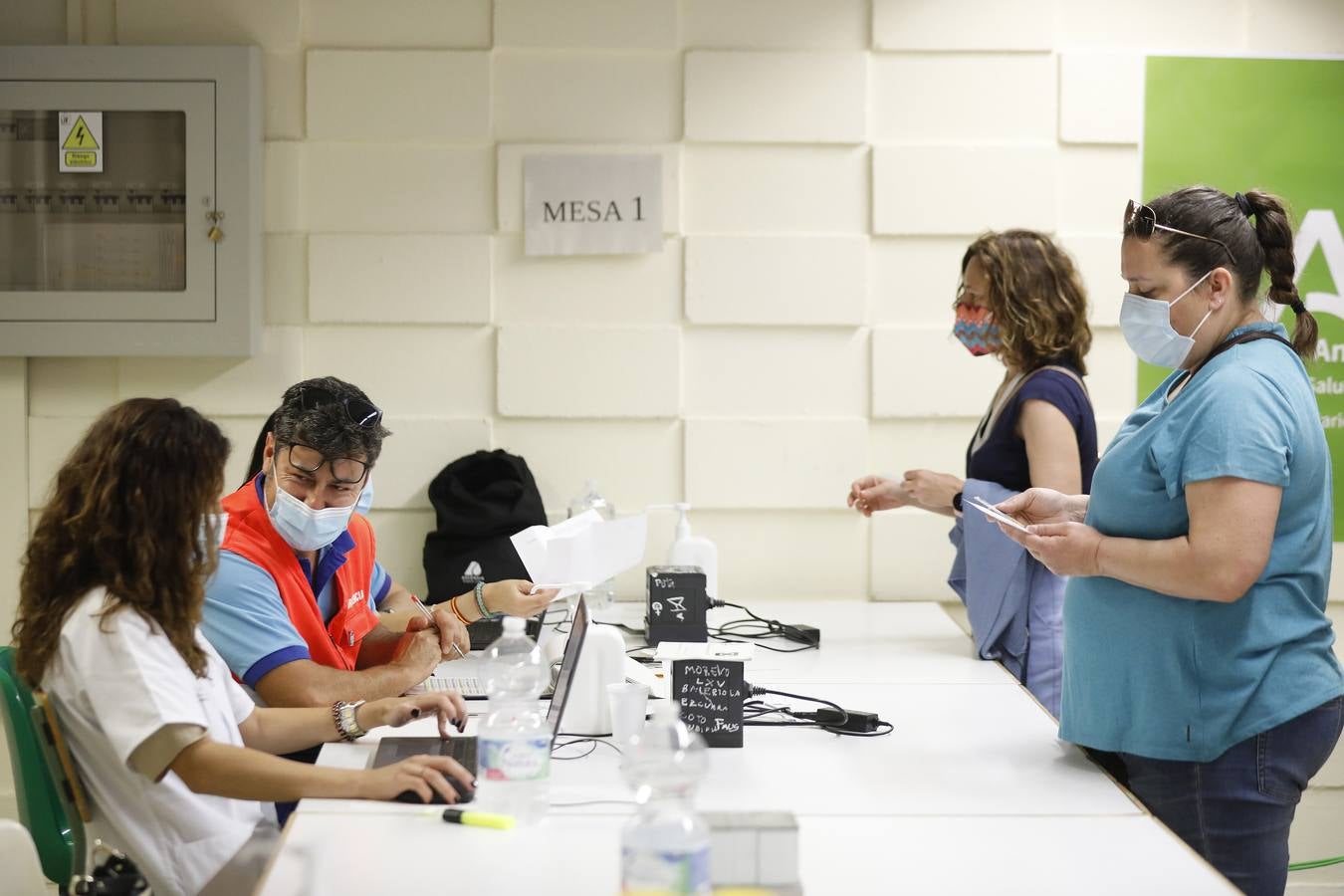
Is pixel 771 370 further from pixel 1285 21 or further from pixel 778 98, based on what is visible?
pixel 1285 21

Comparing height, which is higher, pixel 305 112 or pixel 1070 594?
pixel 305 112

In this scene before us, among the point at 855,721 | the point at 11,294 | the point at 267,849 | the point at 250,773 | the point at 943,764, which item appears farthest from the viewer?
the point at 11,294

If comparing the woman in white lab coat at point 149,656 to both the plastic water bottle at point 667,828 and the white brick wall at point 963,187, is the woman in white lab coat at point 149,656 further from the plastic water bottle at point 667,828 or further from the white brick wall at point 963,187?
the white brick wall at point 963,187

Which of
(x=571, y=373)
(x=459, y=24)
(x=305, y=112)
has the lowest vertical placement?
(x=571, y=373)

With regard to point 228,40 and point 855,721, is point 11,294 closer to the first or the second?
point 228,40

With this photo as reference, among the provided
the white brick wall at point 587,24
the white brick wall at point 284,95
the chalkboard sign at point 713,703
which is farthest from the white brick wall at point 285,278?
the chalkboard sign at point 713,703

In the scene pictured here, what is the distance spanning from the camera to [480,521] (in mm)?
3291

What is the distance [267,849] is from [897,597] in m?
2.11

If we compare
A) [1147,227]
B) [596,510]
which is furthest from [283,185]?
[1147,227]

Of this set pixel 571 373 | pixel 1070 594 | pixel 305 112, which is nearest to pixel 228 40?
pixel 305 112

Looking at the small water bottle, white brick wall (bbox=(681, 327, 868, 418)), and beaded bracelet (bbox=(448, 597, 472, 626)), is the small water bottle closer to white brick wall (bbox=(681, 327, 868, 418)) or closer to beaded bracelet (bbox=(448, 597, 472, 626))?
white brick wall (bbox=(681, 327, 868, 418))

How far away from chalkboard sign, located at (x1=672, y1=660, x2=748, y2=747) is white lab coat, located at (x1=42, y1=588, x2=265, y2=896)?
67 cm

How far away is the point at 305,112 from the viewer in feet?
11.2

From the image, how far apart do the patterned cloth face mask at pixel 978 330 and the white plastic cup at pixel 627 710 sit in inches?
52.0
